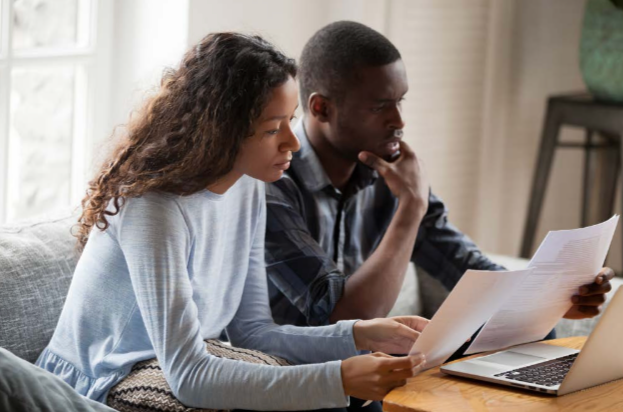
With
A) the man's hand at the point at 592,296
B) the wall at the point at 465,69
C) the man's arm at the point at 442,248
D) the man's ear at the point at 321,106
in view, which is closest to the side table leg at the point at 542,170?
the wall at the point at 465,69

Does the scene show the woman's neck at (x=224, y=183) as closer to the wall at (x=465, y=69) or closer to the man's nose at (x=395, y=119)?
the man's nose at (x=395, y=119)

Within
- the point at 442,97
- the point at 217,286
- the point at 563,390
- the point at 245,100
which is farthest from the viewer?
the point at 442,97

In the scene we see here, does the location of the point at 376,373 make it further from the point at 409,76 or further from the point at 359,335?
the point at 409,76

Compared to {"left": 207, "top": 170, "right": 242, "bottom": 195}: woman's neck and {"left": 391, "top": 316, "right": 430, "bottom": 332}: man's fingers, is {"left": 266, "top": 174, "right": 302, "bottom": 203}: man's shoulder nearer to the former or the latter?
{"left": 207, "top": 170, "right": 242, "bottom": 195}: woman's neck

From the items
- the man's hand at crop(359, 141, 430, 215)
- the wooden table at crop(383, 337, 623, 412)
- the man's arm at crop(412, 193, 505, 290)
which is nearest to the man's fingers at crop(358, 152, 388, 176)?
the man's hand at crop(359, 141, 430, 215)

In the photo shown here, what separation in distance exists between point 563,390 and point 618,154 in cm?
213

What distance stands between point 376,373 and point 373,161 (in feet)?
2.17

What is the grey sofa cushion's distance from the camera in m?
1.54

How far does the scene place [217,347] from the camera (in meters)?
1.53

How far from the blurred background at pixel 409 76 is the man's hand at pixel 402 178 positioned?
34cm

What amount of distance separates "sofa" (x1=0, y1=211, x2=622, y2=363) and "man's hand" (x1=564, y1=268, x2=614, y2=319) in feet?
2.82

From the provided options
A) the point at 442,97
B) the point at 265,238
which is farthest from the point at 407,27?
the point at 265,238

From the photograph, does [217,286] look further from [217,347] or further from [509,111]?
[509,111]

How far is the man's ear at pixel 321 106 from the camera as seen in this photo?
1.88 meters
